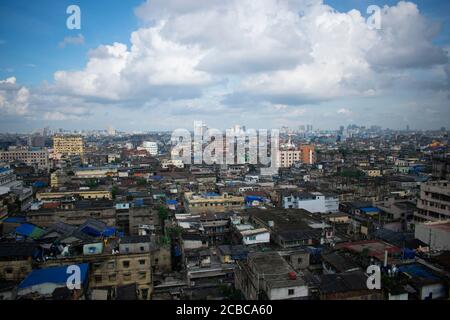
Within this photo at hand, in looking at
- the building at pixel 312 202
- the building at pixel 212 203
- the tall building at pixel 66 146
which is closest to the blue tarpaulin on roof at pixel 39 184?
the building at pixel 212 203

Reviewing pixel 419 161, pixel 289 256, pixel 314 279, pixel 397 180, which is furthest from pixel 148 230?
pixel 419 161

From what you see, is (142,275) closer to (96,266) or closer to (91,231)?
(96,266)

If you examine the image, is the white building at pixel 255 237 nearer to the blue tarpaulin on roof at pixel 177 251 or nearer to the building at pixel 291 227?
the building at pixel 291 227

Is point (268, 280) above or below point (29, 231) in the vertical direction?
above

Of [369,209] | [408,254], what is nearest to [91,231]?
[408,254]

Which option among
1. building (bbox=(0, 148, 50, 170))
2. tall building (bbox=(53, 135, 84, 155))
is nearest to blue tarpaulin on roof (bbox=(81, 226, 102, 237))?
building (bbox=(0, 148, 50, 170))
